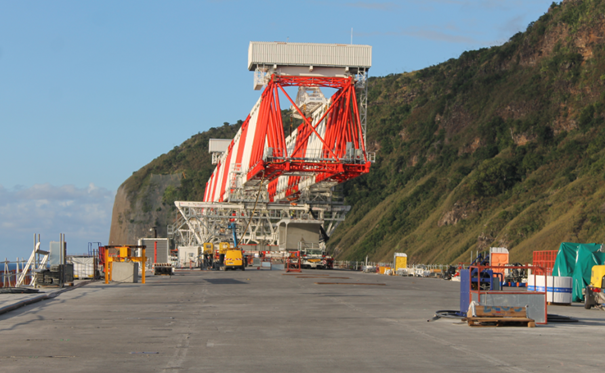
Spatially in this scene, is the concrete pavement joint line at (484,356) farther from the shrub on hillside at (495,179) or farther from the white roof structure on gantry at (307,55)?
the shrub on hillside at (495,179)

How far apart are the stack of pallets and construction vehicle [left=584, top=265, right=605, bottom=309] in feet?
21.8

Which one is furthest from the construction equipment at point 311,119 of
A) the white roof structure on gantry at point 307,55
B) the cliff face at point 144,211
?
the cliff face at point 144,211

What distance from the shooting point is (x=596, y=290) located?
835 inches

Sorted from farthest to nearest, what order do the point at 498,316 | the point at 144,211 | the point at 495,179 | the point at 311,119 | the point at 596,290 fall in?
1. the point at 144,211
2. the point at 495,179
3. the point at 311,119
4. the point at 596,290
5. the point at 498,316

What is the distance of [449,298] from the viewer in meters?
23.6

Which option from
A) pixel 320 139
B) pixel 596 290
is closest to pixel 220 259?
pixel 320 139

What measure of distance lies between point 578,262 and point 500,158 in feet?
145

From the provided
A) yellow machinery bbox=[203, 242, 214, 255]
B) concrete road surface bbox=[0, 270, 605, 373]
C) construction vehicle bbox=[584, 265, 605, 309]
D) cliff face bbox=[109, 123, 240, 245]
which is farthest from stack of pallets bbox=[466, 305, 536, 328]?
cliff face bbox=[109, 123, 240, 245]

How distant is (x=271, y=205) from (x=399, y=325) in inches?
2208

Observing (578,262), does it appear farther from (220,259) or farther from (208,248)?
(208,248)

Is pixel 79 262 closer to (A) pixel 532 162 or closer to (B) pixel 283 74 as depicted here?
(B) pixel 283 74

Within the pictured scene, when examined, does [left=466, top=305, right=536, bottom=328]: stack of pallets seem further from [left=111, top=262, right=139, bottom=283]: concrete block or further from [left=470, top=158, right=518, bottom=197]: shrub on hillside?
[left=470, top=158, right=518, bottom=197]: shrub on hillside

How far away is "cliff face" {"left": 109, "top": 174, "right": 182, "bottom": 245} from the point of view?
15800 cm

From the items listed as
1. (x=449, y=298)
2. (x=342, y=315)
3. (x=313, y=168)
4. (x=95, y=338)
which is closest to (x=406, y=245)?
(x=313, y=168)
